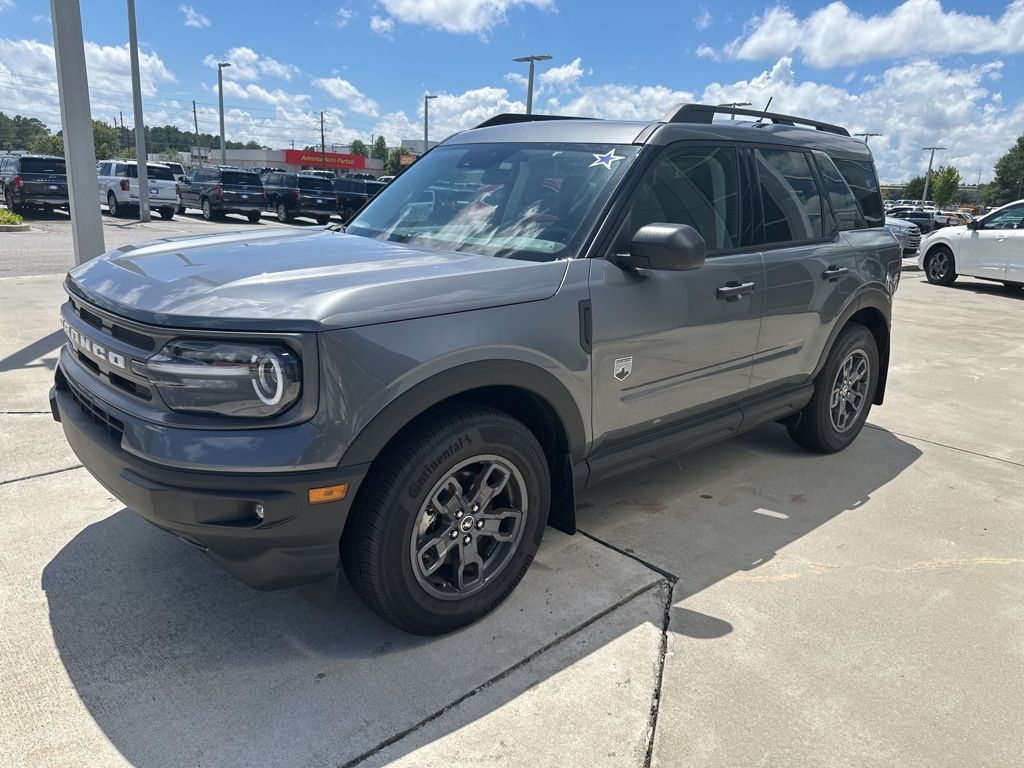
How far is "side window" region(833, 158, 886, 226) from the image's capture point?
15.8ft

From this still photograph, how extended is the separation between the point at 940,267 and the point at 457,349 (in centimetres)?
1581

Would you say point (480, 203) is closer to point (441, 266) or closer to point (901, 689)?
point (441, 266)

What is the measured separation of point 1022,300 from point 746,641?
13776 millimetres

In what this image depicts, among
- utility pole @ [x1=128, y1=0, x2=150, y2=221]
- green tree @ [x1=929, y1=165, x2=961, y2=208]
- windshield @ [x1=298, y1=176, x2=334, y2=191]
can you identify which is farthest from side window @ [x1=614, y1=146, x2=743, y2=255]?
green tree @ [x1=929, y1=165, x2=961, y2=208]

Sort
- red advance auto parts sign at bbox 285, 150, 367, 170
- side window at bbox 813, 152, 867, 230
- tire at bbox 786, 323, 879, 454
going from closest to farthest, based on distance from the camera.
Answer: side window at bbox 813, 152, 867, 230
tire at bbox 786, 323, 879, 454
red advance auto parts sign at bbox 285, 150, 367, 170

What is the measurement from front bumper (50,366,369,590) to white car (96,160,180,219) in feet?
74.7

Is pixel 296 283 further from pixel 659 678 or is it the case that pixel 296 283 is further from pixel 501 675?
pixel 659 678

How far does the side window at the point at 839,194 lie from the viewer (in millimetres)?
4543

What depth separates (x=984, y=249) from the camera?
1431 cm

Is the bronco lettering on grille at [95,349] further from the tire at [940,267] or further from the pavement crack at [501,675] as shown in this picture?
the tire at [940,267]

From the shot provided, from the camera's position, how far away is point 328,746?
89.6 inches

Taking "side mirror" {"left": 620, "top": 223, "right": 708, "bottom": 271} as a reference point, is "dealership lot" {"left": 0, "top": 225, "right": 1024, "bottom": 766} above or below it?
below

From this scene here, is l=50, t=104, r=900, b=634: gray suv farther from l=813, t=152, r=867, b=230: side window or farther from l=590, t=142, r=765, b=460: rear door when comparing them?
l=813, t=152, r=867, b=230: side window

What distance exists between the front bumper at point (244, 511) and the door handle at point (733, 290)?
1993 mm
